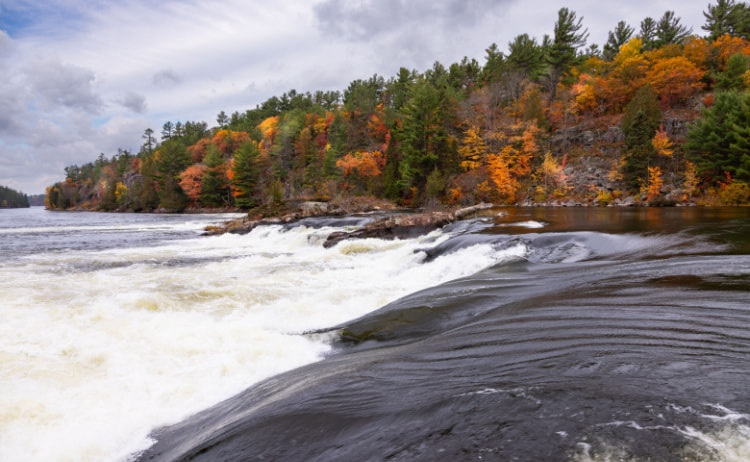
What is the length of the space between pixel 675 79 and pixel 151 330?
51.2 meters

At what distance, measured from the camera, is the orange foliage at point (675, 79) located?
131 ft

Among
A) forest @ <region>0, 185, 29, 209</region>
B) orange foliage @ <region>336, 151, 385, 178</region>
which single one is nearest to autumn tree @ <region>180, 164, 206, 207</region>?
A: orange foliage @ <region>336, 151, 385, 178</region>

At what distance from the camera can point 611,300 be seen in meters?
5.20

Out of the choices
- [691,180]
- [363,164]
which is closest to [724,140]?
[691,180]

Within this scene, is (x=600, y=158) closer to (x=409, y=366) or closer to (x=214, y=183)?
(x=409, y=366)

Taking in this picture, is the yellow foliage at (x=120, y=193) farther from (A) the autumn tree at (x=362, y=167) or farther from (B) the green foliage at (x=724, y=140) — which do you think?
(B) the green foliage at (x=724, y=140)

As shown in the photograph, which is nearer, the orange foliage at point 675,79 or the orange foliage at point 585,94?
the orange foliage at point 675,79

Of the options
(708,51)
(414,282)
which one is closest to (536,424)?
(414,282)

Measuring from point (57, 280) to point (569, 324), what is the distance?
1268cm

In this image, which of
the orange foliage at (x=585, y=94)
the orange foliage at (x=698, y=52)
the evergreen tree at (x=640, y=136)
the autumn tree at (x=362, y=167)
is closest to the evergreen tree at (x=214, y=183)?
the autumn tree at (x=362, y=167)

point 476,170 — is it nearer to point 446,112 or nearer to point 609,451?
point 446,112

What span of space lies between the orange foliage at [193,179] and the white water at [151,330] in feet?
186

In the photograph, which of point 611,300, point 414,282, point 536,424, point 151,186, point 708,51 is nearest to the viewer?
point 536,424

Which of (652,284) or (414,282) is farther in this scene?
(414,282)
